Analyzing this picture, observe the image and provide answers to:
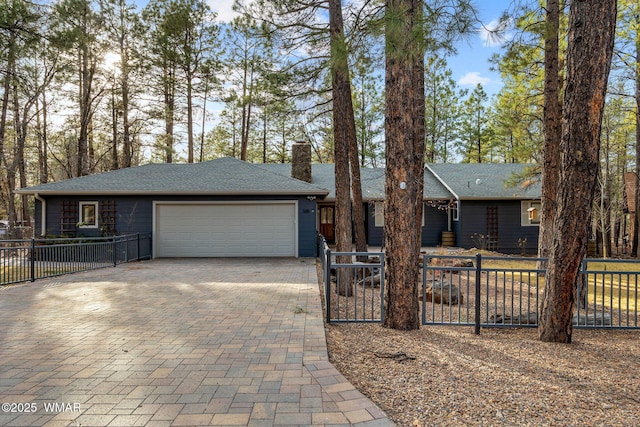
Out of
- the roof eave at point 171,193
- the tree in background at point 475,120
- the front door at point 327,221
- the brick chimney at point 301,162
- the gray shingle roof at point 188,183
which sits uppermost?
the tree in background at point 475,120

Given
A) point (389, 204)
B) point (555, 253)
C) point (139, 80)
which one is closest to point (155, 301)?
point (389, 204)

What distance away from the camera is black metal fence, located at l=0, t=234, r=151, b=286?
7.71 m

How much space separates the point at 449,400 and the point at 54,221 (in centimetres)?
1365

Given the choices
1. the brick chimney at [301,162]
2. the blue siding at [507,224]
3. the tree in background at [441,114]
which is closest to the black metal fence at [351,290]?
the brick chimney at [301,162]

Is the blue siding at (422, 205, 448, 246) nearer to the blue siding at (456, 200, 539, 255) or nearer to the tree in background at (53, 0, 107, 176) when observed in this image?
the blue siding at (456, 200, 539, 255)

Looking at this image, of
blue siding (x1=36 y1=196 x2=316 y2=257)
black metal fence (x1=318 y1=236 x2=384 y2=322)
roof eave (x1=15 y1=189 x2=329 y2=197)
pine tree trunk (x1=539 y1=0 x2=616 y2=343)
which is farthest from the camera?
blue siding (x1=36 y1=196 x2=316 y2=257)

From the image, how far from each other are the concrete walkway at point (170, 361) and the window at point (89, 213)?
6.12m

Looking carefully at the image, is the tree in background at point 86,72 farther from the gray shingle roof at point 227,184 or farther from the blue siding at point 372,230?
the blue siding at point 372,230

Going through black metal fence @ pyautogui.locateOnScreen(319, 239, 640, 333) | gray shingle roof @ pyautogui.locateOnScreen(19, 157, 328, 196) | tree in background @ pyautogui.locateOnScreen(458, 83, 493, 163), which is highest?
tree in background @ pyautogui.locateOnScreen(458, 83, 493, 163)

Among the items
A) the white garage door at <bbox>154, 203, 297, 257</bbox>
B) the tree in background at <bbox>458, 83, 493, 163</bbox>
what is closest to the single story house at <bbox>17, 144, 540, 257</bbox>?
the white garage door at <bbox>154, 203, 297, 257</bbox>

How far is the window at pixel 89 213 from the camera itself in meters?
12.1

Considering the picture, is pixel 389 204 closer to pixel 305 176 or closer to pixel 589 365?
pixel 589 365

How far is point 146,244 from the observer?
11680mm

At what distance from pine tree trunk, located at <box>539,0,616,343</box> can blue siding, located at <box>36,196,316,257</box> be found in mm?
8140
